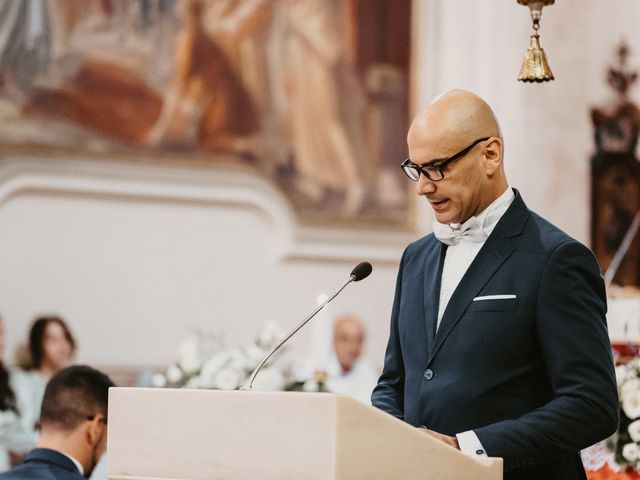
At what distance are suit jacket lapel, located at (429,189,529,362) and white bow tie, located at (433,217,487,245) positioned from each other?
→ 51mm

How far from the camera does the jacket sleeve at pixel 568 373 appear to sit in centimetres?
323

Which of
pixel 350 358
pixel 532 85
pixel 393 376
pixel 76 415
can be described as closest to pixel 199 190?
pixel 350 358

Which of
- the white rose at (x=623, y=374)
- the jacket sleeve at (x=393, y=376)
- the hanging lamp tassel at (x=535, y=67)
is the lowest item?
the white rose at (x=623, y=374)

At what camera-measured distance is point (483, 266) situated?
3535mm

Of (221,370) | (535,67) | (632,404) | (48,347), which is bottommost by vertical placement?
(48,347)

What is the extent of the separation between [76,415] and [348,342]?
6009 millimetres

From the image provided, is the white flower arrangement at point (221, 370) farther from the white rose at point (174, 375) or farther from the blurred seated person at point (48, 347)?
the blurred seated person at point (48, 347)

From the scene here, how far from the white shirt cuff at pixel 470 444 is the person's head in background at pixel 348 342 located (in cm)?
722

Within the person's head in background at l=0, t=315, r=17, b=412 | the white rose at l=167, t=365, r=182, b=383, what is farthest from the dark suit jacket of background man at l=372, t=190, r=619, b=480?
the person's head in background at l=0, t=315, r=17, b=412

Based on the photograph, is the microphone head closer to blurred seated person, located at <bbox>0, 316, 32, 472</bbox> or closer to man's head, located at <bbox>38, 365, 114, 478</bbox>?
man's head, located at <bbox>38, 365, 114, 478</bbox>

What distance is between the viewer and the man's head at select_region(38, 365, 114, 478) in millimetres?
4520

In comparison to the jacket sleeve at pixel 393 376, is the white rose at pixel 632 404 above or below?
below

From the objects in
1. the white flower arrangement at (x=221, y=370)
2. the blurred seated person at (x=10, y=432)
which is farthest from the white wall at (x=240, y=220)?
the white flower arrangement at (x=221, y=370)

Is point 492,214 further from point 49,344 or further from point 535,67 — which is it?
point 49,344
